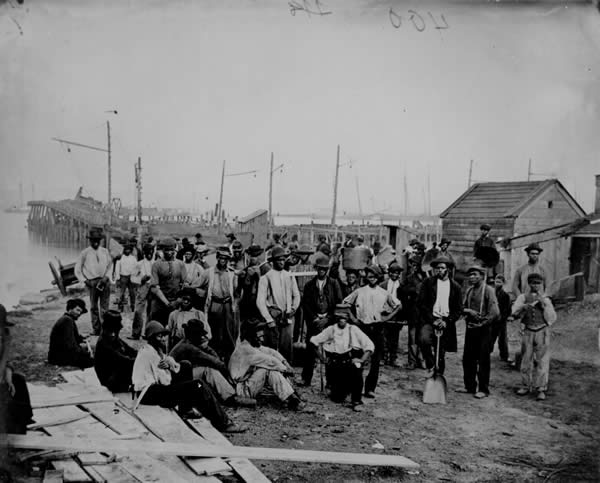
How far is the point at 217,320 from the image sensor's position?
7672 millimetres

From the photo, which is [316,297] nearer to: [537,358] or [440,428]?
[440,428]

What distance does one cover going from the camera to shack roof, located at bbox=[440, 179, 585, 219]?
13.2 m

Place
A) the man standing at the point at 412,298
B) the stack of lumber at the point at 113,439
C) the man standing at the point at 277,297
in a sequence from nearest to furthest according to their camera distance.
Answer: the stack of lumber at the point at 113,439, the man standing at the point at 277,297, the man standing at the point at 412,298

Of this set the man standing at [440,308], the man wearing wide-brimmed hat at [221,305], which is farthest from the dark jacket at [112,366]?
the man standing at [440,308]

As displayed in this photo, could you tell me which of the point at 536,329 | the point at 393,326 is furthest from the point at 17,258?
the point at 536,329

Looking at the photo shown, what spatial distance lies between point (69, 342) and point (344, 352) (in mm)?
3588

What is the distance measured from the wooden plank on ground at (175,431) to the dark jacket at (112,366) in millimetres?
535

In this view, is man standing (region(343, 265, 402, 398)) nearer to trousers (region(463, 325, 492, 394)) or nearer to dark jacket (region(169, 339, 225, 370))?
trousers (region(463, 325, 492, 394))

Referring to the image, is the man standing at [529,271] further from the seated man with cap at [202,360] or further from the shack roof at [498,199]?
the shack roof at [498,199]

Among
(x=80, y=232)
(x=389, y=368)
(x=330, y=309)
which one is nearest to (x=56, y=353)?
(x=80, y=232)

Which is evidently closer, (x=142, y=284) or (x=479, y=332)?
(x=479, y=332)

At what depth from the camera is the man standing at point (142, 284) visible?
27.5ft

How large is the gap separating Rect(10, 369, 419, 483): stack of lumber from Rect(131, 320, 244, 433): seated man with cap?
12 centimetres

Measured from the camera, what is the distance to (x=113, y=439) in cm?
466
